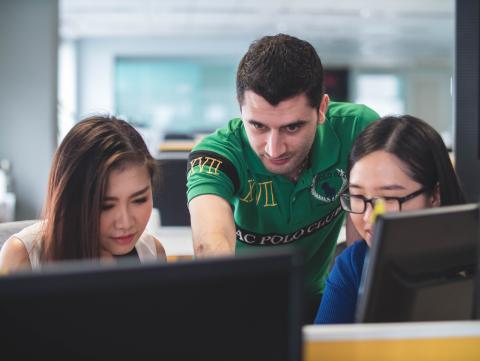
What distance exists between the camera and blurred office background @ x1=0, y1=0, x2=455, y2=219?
809cm

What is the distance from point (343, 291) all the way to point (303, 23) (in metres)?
8.09

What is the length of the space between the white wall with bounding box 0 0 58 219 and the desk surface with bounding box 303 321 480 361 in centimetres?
388

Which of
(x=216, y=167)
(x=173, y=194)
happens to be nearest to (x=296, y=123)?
(x=216, y=167)

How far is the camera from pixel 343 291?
1310mm

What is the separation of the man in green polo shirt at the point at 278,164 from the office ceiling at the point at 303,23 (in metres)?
6.15

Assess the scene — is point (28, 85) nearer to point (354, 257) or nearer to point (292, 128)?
point (292, 128)

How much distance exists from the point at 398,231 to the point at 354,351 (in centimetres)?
17

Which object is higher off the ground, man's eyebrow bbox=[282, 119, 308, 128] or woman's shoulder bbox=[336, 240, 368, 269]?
man's eyebrow bbox=[282, 119, 308, 128]

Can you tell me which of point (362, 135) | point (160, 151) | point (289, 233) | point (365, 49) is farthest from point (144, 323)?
point (365, 49)

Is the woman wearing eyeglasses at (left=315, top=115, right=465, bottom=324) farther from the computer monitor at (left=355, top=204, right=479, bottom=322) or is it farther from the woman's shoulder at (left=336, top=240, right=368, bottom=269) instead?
the computer monitor at (left=355, top=204, right=479, bottom=322)

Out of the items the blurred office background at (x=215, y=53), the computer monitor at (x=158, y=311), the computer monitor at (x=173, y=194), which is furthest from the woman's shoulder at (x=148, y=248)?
the blurred office background at (x=215, y=53)

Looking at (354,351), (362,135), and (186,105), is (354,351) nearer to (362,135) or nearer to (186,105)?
(362,135)

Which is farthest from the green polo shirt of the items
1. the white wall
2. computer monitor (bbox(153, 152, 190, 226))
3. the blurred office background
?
the blurred office background

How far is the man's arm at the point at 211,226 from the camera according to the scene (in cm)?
133
